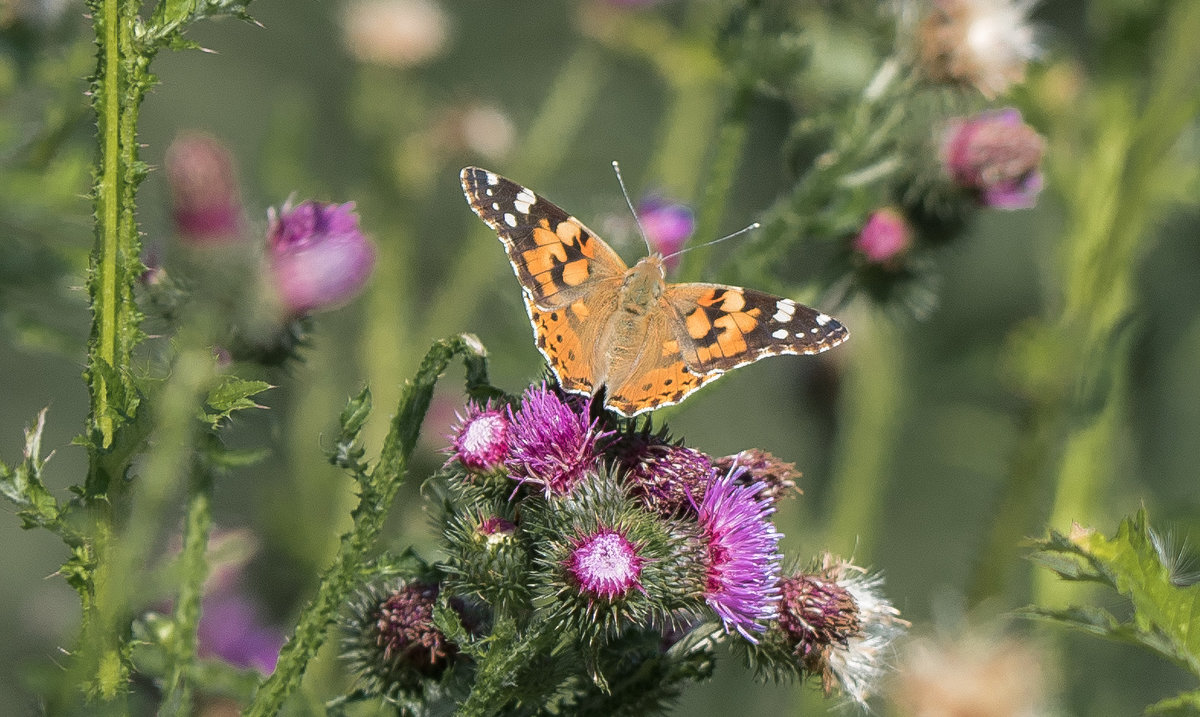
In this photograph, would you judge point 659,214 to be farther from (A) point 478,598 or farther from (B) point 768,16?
(A) point 478,598

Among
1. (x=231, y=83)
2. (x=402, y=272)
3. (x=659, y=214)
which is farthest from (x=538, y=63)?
(x=659, y=214)

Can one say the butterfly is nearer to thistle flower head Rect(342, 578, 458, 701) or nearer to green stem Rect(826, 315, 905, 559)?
thistle flower head Rect(342, 578, 458, 701)

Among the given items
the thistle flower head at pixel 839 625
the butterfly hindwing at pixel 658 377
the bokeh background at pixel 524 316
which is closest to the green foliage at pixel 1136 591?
the thistle flower head at pixel 839 625

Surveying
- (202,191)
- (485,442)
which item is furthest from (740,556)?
(202,191)

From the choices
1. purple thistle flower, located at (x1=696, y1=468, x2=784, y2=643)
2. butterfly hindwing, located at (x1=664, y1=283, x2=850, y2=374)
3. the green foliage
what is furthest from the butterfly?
the green foliage

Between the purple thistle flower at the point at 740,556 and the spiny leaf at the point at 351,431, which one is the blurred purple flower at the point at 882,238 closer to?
the purple thistle flower at the point at 740,556

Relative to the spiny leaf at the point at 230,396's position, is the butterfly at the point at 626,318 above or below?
below

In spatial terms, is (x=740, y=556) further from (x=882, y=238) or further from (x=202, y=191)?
(x=882, y=238)

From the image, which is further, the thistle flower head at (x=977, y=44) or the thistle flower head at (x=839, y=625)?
the thistle flower head at (x=977, y=44)
